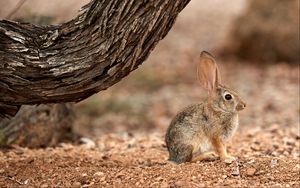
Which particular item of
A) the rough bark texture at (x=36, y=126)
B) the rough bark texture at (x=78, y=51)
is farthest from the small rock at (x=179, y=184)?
the rough bark texture at (x=36, y=126)

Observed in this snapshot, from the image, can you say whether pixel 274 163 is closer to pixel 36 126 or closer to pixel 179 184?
pixel 179 184

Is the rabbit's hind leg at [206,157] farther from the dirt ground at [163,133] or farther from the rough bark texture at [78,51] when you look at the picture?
the rough bark texture at [78,51]

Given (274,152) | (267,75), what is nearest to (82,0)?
(267,75)

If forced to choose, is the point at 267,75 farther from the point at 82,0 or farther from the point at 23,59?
the point at 23,59

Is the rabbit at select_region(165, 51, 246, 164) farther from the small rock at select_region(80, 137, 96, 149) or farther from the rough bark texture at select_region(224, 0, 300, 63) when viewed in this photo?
the rough bark texture at select_region(224, 0, 300, 63)

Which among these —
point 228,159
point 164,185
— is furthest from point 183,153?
point 164,185

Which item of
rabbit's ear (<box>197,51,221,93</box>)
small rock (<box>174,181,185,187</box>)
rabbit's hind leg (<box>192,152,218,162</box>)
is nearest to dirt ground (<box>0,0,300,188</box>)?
small rock (<box>174,181,185,187</box>)
